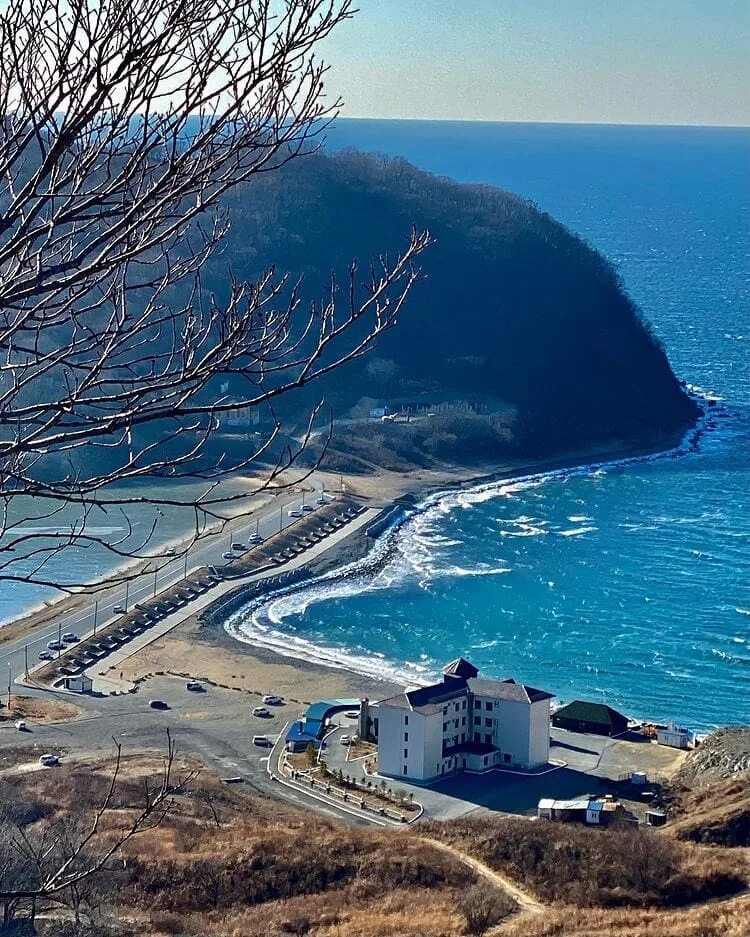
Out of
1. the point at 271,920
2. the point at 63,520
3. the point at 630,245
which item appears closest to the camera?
the point at 271,920

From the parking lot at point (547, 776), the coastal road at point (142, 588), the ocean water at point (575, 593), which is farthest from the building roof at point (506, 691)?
the coastal road at point (142, 588)

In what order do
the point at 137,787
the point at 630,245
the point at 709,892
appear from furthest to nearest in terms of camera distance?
1. the point at 630,245
2. the point at 137,787
3. the point at 709,892

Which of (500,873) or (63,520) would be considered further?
(63,520)

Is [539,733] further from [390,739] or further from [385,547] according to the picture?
[385,547]

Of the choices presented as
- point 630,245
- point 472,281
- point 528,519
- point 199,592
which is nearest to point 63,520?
point 199,592

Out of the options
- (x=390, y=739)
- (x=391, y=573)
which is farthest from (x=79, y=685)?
(x=391, y=573)

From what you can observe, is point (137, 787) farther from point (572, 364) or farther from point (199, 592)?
point (572, 364)
